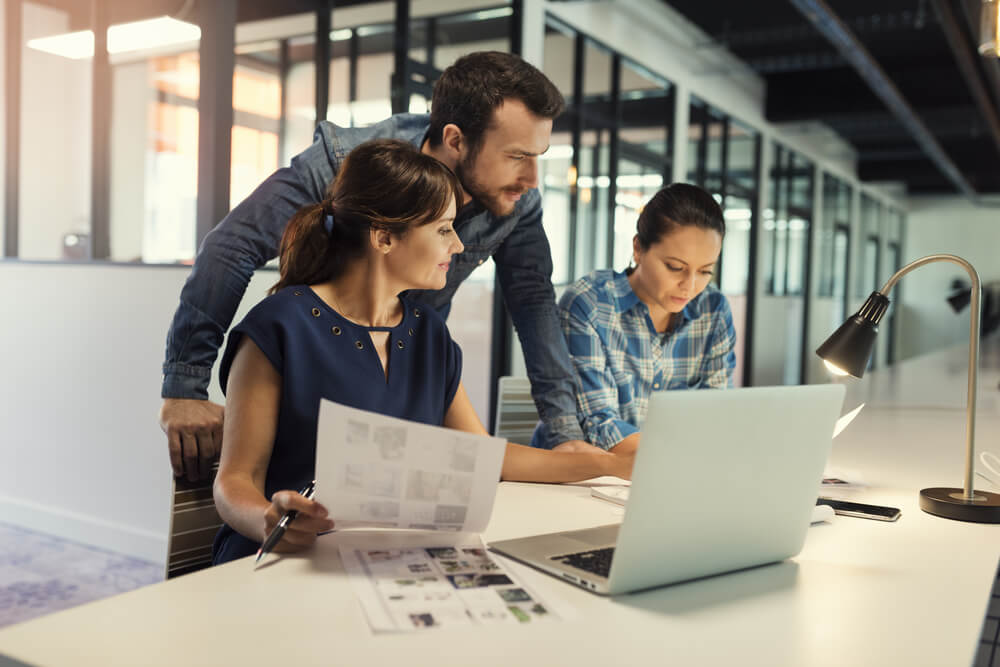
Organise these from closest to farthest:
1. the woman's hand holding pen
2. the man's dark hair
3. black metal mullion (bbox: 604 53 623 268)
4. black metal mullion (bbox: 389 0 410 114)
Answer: the woman's hand holding pen < the man's dark hair < black metal mullion (bbox: 389 0 410 114) < black metal mullion (bbox: 604 53 623 268)

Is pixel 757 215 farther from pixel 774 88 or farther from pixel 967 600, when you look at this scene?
pixel 967 600

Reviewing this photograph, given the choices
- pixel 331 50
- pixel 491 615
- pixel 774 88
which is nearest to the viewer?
pixel 491 615

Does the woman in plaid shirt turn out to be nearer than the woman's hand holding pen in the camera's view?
No

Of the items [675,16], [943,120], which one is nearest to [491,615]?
[675,16]

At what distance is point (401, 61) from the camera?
4180 millimetres

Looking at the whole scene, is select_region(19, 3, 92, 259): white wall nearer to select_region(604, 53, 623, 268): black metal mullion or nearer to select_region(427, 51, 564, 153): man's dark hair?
select_region(427, 51, 564, 153): man's dark hair

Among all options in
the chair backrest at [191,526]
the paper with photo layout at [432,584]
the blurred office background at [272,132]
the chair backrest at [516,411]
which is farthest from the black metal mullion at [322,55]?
the paper with photo layout at [432,584]

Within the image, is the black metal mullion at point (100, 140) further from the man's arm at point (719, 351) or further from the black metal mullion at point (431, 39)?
the man's arm at point (719, 351)

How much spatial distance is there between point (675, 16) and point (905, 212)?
12227mm

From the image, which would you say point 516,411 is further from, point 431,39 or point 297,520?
point 431,39

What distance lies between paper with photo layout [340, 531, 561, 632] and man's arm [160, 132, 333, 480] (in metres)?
0.41

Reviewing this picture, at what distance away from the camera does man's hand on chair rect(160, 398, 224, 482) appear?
1.44m

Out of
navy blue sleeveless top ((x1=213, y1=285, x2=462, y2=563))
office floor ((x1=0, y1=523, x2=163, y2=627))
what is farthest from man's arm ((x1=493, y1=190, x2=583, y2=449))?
office floor ((x1=0, y1=523, x2=163, y2=627))

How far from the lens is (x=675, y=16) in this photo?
6266mm
